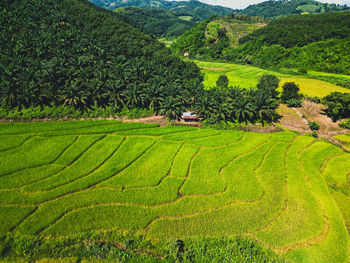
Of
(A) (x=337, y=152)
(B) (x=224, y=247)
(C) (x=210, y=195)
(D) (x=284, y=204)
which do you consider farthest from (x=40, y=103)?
(A) (x=337, y=152)

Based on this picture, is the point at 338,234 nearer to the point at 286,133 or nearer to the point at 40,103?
the point at 286,133

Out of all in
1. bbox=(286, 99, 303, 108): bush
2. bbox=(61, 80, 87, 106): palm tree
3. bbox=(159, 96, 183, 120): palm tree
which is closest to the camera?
bbox=(61, 80, 87, 106): palm tree

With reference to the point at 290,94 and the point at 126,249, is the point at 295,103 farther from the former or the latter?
the point at 126,249

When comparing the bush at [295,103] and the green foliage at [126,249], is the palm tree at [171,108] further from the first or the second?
the bush at [295,103]

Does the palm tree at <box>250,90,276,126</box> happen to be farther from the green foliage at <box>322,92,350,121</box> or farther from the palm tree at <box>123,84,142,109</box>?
the palm tree at <box>123,84,142,109</box>

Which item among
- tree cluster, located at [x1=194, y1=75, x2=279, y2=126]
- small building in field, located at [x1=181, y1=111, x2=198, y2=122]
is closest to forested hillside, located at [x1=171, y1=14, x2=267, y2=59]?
tree cluster, located at [x1=194, y1=75, x2=279, y2=126]

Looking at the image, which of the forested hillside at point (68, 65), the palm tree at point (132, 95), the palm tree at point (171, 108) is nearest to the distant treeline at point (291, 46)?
the forested hillside at point (68, 65)

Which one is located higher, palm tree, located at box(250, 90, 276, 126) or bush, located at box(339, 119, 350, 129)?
palm tree, located at box(250, 90, 276, 126)
